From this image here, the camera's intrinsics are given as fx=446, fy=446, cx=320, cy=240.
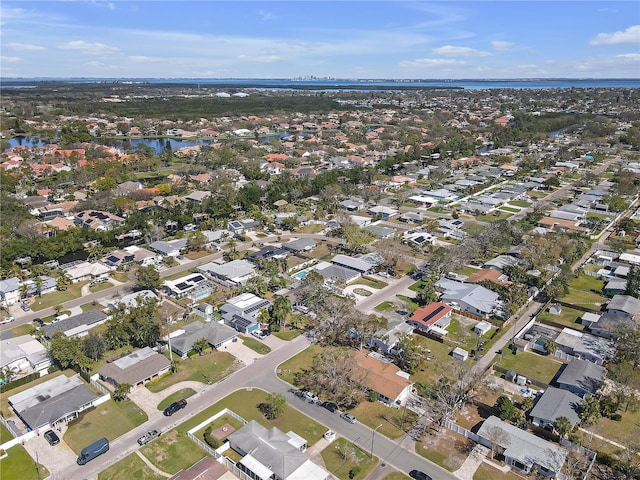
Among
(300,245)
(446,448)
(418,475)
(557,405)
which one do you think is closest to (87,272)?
(300,245)

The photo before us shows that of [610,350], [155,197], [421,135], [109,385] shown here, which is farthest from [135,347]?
[421,135]

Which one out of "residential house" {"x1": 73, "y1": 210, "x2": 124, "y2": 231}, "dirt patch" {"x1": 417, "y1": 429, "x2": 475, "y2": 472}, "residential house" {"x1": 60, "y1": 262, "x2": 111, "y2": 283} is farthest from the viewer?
"residential house" {"x1": 73, "y1": 210, "x2": 124, "y2": 231}

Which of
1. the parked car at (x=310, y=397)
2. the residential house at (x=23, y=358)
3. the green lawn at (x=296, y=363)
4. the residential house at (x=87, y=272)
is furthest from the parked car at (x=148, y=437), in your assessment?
the residential house at (x=87, y=272)

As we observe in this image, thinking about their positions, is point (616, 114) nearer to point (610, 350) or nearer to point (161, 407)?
point (610, 350)

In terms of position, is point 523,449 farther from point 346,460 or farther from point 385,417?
point 346,460

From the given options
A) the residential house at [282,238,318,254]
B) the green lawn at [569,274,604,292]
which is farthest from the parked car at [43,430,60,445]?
the green lawn at [569,274,604,292]

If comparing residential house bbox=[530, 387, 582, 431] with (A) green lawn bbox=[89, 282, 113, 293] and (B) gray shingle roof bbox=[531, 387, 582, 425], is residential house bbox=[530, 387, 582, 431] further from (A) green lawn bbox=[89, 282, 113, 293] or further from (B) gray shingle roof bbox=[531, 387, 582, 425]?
(A) green lawn bbox=[89, 282, 113, 293]

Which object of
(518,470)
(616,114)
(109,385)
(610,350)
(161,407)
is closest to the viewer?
(518,470)

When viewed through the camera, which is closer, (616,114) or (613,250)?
(613,250)
